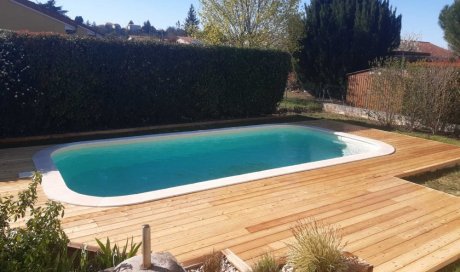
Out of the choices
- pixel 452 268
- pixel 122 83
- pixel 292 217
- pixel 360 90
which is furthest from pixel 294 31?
pixel 452 268

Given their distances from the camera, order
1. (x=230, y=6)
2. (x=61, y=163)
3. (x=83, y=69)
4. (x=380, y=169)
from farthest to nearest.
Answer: (x=230, y=6), (x=83, y=69), (x=61, y=163), (x=380, y=169)

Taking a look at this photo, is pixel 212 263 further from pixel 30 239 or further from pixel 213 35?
pixel 213 35

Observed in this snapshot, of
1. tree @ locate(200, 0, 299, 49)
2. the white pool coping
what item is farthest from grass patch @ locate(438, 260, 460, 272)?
tree @ locate(200, 0, 299, 49)

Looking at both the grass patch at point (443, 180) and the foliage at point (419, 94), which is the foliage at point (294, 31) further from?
the grass patch at point (443, 180)

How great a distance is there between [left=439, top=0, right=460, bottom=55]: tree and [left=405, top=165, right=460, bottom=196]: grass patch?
2065 centimetres

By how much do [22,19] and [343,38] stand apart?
16824 mm

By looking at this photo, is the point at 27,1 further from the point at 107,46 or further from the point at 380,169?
the point at 380,169

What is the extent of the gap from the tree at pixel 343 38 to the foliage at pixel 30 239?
18999mm

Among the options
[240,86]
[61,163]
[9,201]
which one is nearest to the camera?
[9,201]

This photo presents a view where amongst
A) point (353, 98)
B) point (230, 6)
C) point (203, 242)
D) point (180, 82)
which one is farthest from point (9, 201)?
point (230, 6)

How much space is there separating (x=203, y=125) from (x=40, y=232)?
382 inches

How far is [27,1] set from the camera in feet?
55.9

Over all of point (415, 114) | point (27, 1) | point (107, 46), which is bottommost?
point (415, 114)

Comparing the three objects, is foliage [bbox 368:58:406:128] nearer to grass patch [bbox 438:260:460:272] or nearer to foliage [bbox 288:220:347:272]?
grass patch [bbox 438:260:460:272]
